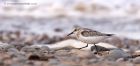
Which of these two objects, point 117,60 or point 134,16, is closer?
point 117,60

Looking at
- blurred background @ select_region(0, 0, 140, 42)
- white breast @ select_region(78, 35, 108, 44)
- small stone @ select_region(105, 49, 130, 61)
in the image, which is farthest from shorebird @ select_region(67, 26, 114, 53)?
blurred background @ select_region(0, 0, 140, 42)

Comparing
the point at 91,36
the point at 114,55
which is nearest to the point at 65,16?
the point at 91,36

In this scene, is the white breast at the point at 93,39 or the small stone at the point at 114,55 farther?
the white breast at the point at 93,39

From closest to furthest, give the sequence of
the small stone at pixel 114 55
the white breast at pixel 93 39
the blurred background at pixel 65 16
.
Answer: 1. the small stone at pixel 114 55
2. the white breast at pixel 93 39
3. the blurred background at pixel 65 16

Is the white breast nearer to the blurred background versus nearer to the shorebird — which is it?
the shorebird

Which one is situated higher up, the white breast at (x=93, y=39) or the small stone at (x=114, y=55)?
the white breast at (x=93, y=39)

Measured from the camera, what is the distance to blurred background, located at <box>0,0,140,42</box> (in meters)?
14.8

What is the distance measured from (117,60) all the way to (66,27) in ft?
28.2

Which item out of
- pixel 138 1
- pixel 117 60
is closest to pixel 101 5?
pixel 138 1

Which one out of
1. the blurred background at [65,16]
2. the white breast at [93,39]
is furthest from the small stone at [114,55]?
the blurred background at [65,16]

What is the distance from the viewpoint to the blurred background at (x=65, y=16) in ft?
48.4

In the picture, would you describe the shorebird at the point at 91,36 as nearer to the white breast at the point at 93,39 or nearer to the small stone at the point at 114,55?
the white breast at the point at 93,39

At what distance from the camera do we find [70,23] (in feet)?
51.2

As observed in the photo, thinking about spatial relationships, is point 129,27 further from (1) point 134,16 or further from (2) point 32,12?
(2) point 32,12
